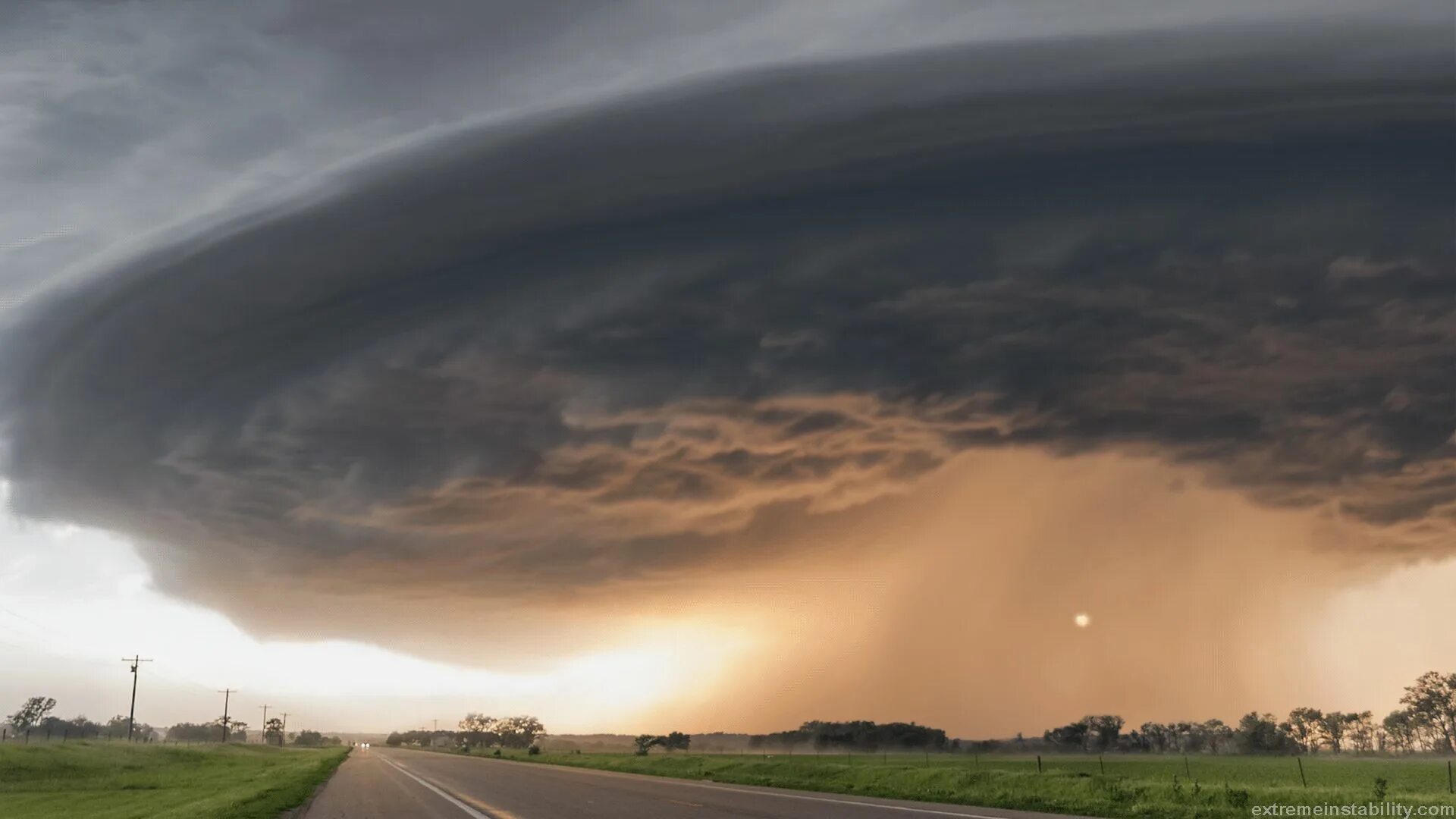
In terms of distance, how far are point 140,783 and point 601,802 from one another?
8089 cm

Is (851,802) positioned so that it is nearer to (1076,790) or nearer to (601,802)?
(1076,790)

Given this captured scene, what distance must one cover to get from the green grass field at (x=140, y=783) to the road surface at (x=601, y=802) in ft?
11.7

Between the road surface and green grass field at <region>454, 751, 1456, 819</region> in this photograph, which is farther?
green grass field at <region>454, 751, 1456, 819</region>

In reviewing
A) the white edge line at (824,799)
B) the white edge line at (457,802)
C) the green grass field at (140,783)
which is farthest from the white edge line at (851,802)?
the green grass field at (140,783)

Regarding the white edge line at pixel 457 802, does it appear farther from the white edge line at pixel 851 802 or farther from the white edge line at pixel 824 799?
the white edge line at pixel 851 802

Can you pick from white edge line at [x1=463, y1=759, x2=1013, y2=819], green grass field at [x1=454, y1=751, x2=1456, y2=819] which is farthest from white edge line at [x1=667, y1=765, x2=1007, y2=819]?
green grass field at [x1=454, y1=751, x2=1456, y2=819]

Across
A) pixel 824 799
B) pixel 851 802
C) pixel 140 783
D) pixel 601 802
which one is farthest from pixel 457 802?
pixel 140 783

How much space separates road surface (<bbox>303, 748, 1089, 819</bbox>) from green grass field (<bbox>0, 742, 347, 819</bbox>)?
3.55 meters

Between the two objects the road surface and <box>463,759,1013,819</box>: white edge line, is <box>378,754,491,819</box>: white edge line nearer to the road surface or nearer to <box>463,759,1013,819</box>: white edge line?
the road surface

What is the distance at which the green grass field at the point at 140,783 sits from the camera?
48406mm

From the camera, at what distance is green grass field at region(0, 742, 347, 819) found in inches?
1906

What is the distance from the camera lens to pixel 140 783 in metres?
97.2

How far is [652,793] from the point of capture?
45.5 metres

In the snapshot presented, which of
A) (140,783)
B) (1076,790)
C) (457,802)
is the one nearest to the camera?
(1076,790)
